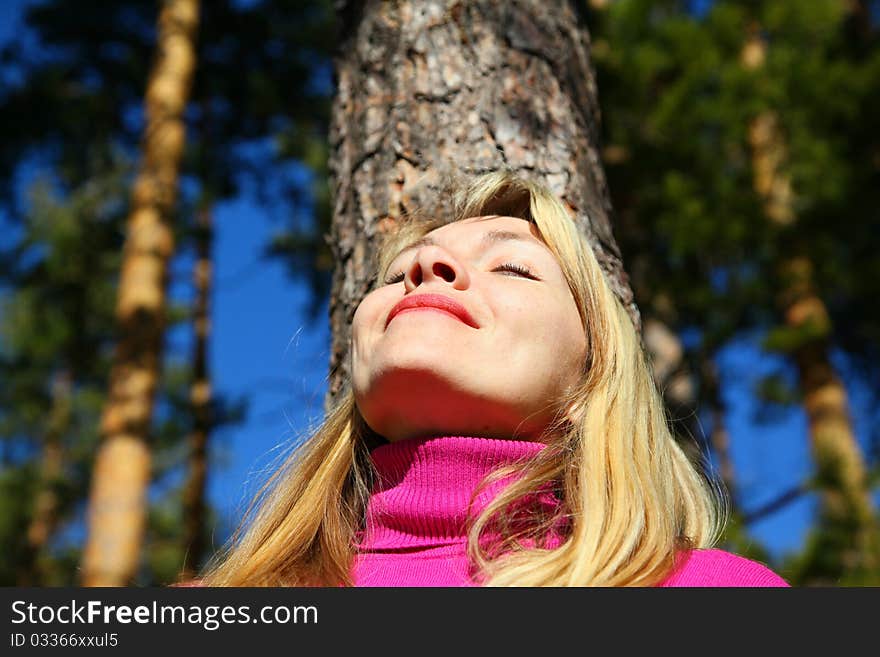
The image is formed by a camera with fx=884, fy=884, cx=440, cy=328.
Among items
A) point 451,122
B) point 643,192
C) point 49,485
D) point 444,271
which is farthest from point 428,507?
point 49,485

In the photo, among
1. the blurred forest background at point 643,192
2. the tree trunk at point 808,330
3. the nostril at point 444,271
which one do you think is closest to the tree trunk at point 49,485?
the blurred forest background at point 643,192

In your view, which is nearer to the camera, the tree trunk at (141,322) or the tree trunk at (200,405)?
the tree trunk at (141,322)

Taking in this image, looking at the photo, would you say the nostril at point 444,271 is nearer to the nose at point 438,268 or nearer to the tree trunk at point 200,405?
the nose at point 438,268

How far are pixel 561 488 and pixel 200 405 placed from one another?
19.2 feet

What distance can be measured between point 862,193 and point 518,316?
5674 millimetres

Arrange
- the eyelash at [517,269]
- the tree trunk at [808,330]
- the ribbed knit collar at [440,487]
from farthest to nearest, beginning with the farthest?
the tree trunk at [808,330]
the eyelash at [517,269]
the ribbed knit collar at [440,487]

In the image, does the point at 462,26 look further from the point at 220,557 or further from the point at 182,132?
the point at 182,132

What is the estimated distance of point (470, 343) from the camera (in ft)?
4.60

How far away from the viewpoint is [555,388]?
58.8 inches

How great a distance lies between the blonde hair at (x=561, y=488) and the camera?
4.25 feet

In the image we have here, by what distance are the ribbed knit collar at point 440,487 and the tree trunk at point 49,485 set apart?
8.10m

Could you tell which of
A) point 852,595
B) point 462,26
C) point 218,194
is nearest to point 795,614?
point 852,595

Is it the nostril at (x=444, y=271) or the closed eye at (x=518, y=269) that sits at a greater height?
the closed eye at (x=518, y=269)

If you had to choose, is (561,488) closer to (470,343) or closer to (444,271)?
(470,343)
